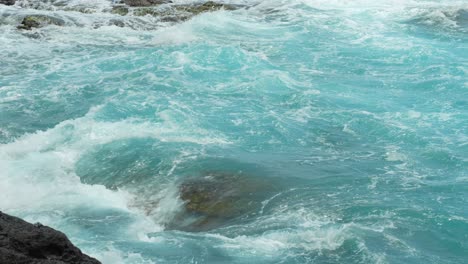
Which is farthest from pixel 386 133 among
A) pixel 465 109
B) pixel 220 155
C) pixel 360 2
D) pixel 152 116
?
pixel 360 2

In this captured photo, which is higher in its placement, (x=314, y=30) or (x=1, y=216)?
(x=1, y=216)

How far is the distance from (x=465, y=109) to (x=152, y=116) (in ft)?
28.7

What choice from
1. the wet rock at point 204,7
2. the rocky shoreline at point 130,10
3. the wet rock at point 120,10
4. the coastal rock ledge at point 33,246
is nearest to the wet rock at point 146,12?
the rocky shoreline at point 130,10

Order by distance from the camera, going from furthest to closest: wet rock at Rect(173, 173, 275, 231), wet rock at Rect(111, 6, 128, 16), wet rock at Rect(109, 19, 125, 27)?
wet rock at Rect(111, 6, 128, 16) → wet rock at Rect(109, 19, 125, 27) → wet rock at Rect(173, 173, 275, 231)

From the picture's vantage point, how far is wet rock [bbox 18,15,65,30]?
2521 cm

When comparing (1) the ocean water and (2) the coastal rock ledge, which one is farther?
(1) the ocean water

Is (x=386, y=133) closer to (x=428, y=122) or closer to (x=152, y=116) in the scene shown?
(x=428, y=122)

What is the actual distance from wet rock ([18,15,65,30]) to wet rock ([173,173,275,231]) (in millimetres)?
15394

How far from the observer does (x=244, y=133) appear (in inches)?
612

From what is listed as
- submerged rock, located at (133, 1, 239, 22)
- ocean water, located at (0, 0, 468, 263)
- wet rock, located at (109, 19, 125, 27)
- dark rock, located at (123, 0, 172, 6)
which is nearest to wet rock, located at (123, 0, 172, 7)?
dark rock, located at (123, 0, 172, 6)

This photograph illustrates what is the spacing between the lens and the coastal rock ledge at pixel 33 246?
6031 millimetres

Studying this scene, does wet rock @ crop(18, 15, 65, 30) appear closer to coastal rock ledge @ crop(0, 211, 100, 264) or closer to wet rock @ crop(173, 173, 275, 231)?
wet rock @ crop(173, 173, 275, 231)

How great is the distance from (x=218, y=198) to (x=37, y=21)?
16809mm

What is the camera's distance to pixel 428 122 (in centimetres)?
1659
